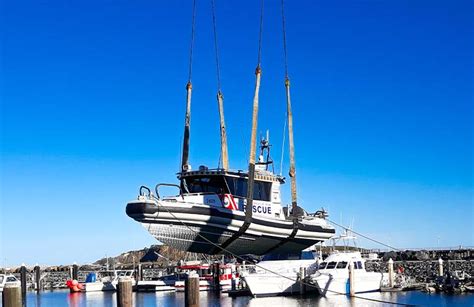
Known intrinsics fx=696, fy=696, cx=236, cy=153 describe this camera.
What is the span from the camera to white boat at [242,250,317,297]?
49.5m

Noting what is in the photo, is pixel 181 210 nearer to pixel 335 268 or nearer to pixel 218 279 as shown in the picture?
pixel 335 268

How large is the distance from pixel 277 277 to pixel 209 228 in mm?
6021

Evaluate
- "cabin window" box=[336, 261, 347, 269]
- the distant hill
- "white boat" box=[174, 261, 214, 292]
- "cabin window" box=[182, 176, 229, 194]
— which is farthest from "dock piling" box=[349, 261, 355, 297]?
the distant hill

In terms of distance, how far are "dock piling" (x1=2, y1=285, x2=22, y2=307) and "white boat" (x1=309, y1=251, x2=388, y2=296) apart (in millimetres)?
27819

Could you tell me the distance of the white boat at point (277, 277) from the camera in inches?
1949

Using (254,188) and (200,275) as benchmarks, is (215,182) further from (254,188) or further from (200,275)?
(200,275)

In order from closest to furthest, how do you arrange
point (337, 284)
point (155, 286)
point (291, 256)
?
point (337, 284) → point (291, 256) → point (155, 286)

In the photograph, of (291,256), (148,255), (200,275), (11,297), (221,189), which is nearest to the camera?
(11,297)

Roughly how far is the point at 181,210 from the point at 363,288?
14.3 m

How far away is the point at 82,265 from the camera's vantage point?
117m

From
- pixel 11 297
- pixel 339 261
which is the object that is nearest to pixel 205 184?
pixel 339 261

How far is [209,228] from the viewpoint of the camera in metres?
50.2

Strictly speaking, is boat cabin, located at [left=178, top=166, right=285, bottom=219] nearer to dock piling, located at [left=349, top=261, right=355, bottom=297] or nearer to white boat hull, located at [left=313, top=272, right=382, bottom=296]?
white boat hull, located at [left=313, top=272, right=382, bottom=296]

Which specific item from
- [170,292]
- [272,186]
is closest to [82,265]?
[170,292]
